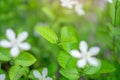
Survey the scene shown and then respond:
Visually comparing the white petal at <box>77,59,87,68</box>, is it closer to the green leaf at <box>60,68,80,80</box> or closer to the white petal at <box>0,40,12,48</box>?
the green leaf at <box>60,68,80,80</box>

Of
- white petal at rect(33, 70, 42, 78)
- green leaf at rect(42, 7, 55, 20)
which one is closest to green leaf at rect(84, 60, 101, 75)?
white petal at rect(33, 70, 42, 78)

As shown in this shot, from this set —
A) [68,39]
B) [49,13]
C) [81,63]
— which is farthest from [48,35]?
[49,13]

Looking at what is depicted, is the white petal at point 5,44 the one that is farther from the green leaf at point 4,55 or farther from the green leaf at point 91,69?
the green leaf at point 91,69

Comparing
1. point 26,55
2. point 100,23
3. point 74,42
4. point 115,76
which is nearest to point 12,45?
point 26,55

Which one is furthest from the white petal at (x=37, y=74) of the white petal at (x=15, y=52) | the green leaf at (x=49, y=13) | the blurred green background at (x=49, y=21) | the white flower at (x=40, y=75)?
the green leaf at (x=49, y=13)

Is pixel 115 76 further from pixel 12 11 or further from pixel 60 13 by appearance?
pixel 12 11

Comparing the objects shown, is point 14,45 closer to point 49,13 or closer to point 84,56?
point 84,56
